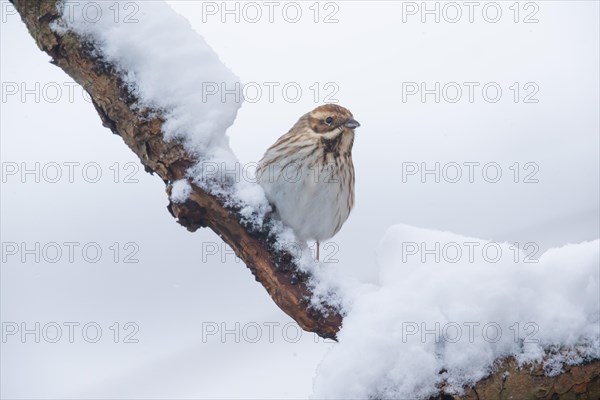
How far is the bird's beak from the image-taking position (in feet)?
16.5

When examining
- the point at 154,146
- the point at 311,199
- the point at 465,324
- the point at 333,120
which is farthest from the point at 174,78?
the point at 465,324

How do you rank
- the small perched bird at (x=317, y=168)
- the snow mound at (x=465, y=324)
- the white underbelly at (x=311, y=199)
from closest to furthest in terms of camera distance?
the snow mound at (x=465, y=324) → the white underbelly at (x=311, y=199) → the small perched bird at (x=317, y=168)

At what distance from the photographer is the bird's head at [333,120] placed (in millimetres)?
5051

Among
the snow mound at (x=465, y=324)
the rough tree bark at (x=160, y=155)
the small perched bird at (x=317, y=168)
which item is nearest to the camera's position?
the snow mound at (x=465, y=324)

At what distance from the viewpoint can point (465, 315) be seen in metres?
3.18

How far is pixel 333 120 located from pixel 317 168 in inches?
13.4

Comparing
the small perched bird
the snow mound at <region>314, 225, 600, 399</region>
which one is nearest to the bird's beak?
the small perched bird

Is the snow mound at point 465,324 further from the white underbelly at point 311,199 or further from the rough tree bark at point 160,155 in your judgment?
the white underbelly at point 311,199

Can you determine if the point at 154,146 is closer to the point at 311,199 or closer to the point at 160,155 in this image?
the point at 160,155

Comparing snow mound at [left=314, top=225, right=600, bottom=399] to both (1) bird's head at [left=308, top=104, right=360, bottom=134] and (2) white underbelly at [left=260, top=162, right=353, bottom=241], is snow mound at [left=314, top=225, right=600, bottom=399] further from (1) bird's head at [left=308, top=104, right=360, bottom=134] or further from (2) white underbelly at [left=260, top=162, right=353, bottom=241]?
(1) bird's head at [left=308, top=104, right=360, bottom=134]

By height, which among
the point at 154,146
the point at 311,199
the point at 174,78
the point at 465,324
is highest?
the point at 174,78

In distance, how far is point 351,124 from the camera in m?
5.03

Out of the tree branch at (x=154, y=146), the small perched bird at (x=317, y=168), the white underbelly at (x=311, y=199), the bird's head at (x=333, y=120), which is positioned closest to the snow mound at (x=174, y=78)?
the tree branch at (x=154, y=146)

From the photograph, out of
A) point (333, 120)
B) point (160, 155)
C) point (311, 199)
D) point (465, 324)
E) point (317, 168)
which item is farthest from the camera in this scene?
point (333, 120)
